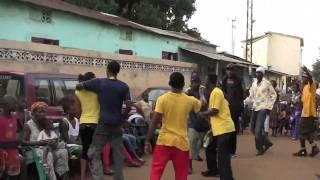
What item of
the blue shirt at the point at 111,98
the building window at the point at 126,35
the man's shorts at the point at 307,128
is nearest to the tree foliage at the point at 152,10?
the building window at the point at 126,35

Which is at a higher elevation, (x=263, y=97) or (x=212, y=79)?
(x=212, y=79)

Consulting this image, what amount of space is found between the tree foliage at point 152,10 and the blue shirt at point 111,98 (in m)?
22.7

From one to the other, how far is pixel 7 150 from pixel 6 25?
1116 cm

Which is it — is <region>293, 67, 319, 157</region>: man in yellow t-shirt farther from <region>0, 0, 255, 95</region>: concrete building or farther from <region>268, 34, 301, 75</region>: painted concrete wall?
<region>268, 34, 301, 75</region>: painted concrete wall

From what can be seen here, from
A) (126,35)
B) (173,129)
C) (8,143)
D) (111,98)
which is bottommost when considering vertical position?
(8,143)

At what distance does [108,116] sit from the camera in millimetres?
7566

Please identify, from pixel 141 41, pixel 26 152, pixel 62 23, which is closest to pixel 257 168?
pixel 26 152

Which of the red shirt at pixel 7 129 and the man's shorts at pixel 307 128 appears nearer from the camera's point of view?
the red shirt at pixel 7 129

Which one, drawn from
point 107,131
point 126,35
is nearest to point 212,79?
point 107,131

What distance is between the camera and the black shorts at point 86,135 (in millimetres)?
8070

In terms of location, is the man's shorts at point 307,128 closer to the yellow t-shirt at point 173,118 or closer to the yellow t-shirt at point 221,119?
the yellow t-shirt at point 221,119

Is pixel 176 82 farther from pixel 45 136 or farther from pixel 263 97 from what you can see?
pixel 263 97

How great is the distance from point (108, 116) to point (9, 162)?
1424mm

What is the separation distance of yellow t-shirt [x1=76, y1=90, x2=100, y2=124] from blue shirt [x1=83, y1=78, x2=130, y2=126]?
16.6 inches
